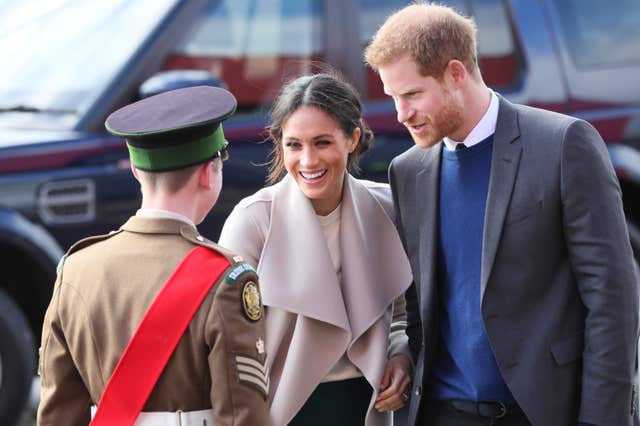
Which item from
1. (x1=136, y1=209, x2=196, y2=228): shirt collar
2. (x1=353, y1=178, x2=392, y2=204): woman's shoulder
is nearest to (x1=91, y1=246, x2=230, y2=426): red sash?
(x1=136, y1=209, x2=196, y2=228): shirt collar

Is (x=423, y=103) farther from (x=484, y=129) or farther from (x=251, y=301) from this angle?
(x=251, y=301)


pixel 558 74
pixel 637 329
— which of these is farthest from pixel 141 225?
pixel 558 74

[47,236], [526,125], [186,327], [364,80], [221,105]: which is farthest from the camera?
[364,80]

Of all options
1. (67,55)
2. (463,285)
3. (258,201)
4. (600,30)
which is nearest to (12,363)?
(67,55)

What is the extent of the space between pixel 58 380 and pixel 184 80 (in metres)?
2.71

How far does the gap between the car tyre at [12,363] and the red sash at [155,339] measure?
2683 millimetres

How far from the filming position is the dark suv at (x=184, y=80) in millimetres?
5230

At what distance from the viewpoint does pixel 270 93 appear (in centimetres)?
553

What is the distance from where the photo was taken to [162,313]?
2582 mm

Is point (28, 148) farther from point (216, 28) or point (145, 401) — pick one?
point (145, 401)

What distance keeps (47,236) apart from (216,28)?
3.79 ft

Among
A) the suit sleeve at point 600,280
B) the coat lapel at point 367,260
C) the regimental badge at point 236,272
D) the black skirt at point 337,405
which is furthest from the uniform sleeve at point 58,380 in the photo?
the suit sleeve at point 600,280

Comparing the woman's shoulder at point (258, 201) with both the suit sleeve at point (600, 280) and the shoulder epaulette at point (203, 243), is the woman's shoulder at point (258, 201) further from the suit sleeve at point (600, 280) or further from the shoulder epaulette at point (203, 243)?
the suit sleeve at point (600, 280)

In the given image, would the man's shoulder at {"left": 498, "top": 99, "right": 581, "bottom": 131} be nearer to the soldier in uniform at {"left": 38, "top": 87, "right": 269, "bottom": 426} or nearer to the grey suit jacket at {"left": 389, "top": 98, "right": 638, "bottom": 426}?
the grey suit jacket at {"left": 389, "top": 98, "right": 638, "bottom": 426}
